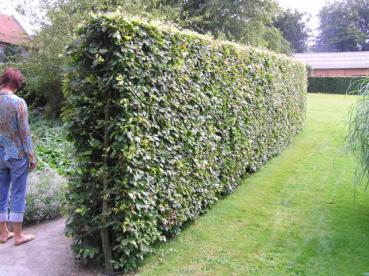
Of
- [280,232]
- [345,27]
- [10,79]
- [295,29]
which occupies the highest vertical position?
[345,27]

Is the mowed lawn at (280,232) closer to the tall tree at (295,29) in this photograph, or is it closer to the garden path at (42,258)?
the garden path at (42,258)

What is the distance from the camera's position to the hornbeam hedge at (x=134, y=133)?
3.04 meters

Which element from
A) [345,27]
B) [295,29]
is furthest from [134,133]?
[345,27]

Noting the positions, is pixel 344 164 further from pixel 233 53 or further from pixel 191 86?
pixel 191 86

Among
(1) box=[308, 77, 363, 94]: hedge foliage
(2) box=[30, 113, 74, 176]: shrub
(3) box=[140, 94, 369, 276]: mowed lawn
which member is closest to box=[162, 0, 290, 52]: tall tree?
(2) box=[30, 113, 74, 176]: shrub

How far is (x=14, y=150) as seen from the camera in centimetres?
364

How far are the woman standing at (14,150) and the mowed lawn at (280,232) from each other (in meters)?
1.46

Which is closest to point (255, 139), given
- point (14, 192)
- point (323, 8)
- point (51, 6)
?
point (14, 192)

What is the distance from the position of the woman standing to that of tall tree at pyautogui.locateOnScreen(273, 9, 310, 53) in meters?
41.9

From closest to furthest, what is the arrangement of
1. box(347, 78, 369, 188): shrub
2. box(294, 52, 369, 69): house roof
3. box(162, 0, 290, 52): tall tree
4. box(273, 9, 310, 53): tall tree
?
box(347, 78, 369, 188): shrub < box(162, 0, 290, 52): tall tree < box(294, 52, 369, 69): house roof < box(273, 9, 310, 53): tall tree

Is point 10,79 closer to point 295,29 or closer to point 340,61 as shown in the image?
point 340,61

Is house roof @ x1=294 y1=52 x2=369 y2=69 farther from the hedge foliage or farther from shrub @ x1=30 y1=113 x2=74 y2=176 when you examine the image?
shrub @ x1=30 y1=113 x2=74 y2=176

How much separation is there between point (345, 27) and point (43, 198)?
173ft

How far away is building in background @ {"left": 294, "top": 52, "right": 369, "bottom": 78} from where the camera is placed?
115 feet
